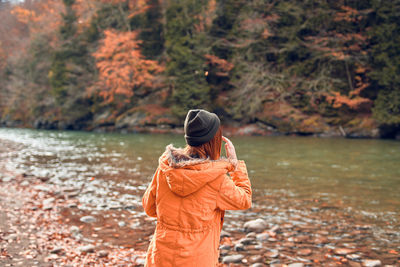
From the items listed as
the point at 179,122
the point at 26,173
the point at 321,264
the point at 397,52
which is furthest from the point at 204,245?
the point at 179,122

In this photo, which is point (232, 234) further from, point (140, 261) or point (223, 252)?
point (140, 261)

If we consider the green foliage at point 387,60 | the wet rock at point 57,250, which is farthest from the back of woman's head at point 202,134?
the green foliage at point 387,60

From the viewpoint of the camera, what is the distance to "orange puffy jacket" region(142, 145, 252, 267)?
181 centimetres

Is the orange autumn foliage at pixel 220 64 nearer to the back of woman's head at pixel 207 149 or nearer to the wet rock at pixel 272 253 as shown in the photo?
the wet rock at pixel 272 253

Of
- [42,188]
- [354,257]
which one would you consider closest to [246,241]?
[354,257]

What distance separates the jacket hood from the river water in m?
4.51

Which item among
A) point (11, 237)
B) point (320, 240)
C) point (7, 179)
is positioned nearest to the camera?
point (11, 237)

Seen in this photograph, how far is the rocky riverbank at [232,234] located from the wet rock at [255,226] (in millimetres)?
16

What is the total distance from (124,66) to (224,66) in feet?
30.5

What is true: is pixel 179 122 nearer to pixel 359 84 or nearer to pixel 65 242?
pixel 359 84

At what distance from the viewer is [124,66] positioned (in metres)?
29.7

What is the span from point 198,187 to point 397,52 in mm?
23538

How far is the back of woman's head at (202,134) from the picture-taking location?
1.83 m

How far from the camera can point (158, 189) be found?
1939 millimetres
